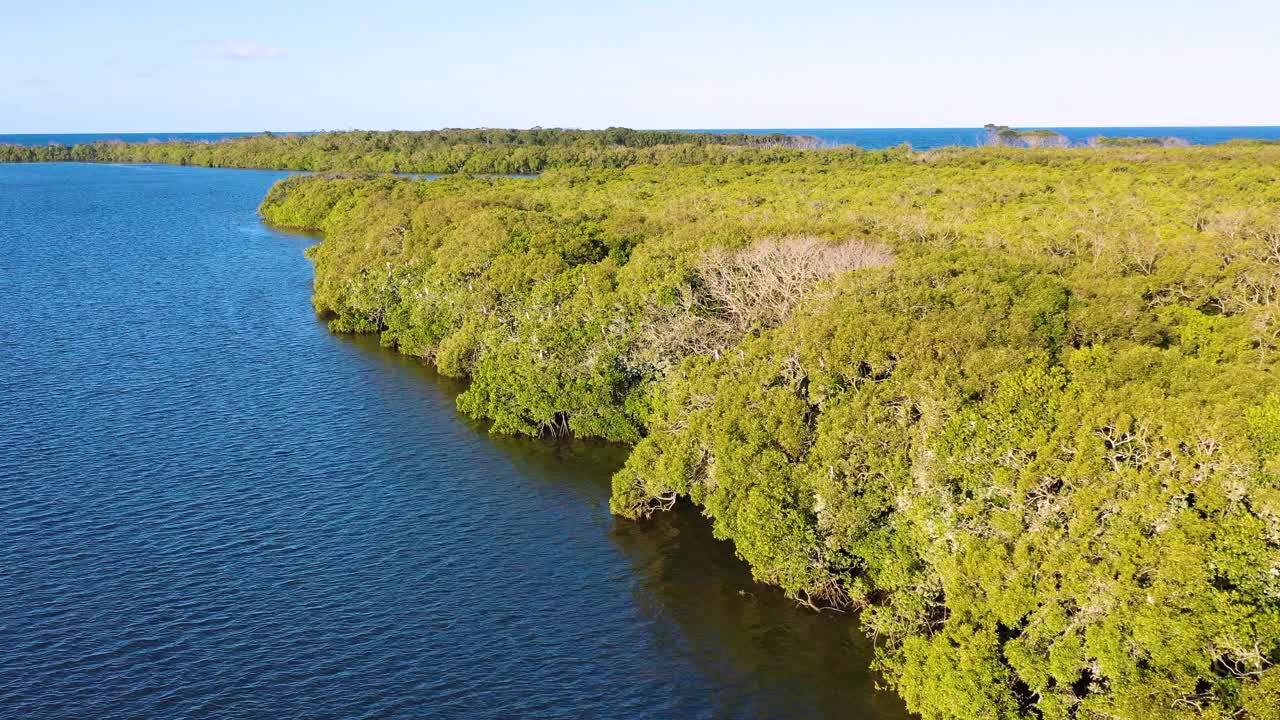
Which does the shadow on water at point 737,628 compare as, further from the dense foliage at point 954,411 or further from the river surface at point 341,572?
the dense foliage at point 954,411

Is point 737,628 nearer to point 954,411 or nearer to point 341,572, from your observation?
point 954,411

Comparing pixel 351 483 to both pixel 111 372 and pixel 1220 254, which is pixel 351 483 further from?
pixel 1220 254

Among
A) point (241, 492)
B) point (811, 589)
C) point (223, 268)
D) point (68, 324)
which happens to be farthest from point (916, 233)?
point (223, 268)

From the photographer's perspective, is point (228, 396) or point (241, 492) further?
point (228, 396)

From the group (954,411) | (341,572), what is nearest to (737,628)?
(954,411)

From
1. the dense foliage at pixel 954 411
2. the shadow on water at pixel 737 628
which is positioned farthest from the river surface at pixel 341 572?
the dense foliage at pixel 954 411

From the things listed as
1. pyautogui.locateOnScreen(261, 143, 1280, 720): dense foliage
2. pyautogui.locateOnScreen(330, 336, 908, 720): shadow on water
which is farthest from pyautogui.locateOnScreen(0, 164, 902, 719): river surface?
pyautogui.locateOnScreen(261, 143, 1280, 720): dense foliage
